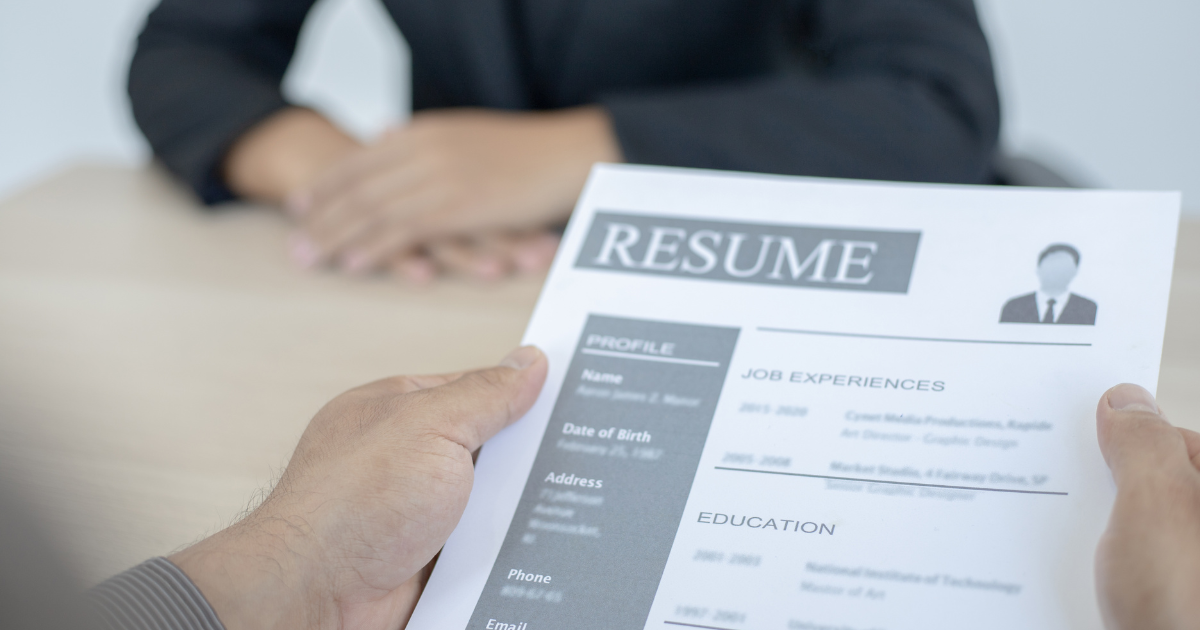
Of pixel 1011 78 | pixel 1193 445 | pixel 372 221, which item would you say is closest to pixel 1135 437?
pixel 1193 445

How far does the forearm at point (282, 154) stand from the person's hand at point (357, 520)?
1.48 ft

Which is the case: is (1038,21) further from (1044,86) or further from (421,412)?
(421,412)

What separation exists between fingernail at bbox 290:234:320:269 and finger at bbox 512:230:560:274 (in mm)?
173

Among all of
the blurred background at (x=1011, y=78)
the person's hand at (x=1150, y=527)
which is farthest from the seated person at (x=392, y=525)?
the blurred background at (x=1011, y=78)

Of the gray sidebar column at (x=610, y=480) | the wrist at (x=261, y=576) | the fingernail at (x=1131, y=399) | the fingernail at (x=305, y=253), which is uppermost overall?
the fingernail at (x=305, y=253)

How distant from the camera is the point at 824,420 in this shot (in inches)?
14.8

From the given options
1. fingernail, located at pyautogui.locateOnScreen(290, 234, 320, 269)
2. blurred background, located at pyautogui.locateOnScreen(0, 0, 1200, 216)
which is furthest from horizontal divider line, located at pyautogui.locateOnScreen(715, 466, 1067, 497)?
blurred background, located at pyautogui.locateOnScreen(0, 0, 1200, 216)

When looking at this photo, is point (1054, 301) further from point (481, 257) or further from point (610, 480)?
point (481, 257)

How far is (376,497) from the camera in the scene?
0.35m

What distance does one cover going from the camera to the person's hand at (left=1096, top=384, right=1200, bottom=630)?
27 cm

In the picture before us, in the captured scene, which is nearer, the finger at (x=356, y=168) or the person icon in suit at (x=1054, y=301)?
the person icon in suit at (x=1054, y=301)

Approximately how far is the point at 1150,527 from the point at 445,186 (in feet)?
1.81

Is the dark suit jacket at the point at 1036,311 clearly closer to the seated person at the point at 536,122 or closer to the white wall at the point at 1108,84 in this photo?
the seated person at the point at 536,122

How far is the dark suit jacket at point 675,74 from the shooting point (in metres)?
0.67
